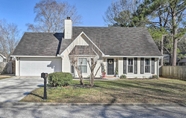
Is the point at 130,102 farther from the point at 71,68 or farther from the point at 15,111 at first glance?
the point at 71,68

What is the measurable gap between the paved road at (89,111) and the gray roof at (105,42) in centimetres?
1171

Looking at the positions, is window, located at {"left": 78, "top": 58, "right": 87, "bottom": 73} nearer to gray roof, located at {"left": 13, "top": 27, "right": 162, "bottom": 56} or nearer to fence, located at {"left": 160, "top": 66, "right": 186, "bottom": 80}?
gray roof, located at {"left": 13, "top": 27, "right": 162, "bottom": 56}

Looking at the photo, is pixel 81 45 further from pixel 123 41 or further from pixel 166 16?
pixel 166 16

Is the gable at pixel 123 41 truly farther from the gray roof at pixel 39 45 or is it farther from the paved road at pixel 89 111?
the paved road at pixel 89 111

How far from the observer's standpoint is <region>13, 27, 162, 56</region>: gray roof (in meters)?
18.6

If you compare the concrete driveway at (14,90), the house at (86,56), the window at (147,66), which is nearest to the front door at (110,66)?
the house at (86,56)

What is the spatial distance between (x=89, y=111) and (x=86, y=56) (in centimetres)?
1126

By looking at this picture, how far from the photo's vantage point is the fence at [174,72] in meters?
17.7

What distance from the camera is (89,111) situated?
20.0 ft

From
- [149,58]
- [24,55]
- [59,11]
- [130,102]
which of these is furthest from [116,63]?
[59,11]

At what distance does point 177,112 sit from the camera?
6.09m

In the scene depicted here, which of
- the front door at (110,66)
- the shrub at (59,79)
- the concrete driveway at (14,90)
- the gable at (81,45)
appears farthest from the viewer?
the front door at (110,66)

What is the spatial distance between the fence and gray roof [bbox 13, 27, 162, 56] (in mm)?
2533

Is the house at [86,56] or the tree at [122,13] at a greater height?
the tree at [122,13]
